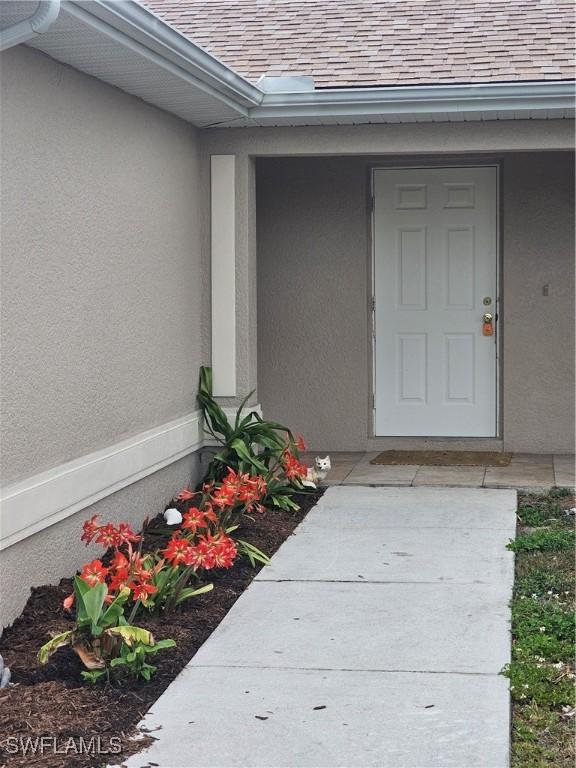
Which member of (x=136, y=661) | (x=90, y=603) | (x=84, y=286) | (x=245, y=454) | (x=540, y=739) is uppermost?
(x=84, y=286)

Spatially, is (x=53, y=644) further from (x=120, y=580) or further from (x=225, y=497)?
(x=225, y=497)

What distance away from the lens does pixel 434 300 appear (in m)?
10.3

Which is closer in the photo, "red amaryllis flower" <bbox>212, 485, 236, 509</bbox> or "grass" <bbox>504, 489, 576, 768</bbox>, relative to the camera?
"grass" <bbox>504, 489, 576, 768</bbox>

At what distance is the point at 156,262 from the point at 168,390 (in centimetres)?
92

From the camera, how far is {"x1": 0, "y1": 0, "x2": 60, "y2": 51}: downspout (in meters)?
4.73

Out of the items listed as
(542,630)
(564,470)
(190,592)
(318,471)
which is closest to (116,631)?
(190,592)

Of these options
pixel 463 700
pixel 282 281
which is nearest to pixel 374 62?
pixel 282 281

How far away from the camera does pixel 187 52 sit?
6590mm

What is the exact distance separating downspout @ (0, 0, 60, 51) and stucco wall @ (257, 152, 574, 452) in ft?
18.4

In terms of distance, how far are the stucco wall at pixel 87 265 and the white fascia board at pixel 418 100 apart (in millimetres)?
828

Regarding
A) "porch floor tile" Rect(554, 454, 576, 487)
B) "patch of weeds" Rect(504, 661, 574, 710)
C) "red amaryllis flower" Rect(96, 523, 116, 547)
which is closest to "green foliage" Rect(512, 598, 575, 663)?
"patch of weeds" Rect(504, 661, 574, 710)

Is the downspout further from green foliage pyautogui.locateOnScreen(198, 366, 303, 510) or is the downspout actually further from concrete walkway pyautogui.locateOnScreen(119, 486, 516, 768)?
green foliage pyautogui.locateOnScreen(198, 366, 303, 510)

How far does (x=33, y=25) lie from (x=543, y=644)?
3452mm

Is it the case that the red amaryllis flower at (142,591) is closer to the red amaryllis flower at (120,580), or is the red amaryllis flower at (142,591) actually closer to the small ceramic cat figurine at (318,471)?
the red amaryllis flower at (120,580)
